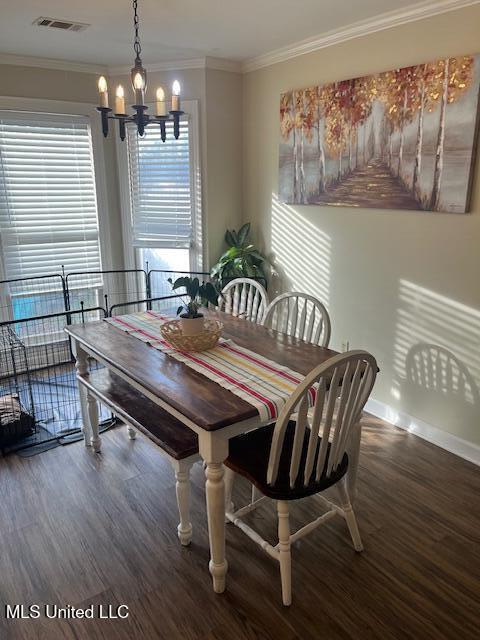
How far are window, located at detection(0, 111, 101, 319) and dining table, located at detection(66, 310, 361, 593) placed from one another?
1.58m

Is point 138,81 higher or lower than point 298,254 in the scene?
higher

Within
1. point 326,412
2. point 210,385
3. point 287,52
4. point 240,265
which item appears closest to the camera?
point 326,412

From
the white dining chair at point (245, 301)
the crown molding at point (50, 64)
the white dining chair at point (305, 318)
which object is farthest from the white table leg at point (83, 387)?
the crown molding at point (50, 64)

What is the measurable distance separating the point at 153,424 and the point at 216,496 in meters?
0.53

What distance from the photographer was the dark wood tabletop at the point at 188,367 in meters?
1.77

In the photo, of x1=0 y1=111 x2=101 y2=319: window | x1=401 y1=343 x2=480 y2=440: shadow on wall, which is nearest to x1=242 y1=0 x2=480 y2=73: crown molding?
x1=0 y1=111 x2=101 y2=319: window

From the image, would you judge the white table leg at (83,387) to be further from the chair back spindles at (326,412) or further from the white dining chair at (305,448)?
the chair back spindles at (326,412)

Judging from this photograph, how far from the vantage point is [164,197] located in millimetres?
4059

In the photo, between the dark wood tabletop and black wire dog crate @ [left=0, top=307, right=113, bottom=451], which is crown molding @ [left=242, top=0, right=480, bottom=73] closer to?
the dark wood tabletop

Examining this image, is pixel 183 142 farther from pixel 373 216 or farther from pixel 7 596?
pixel 7 596

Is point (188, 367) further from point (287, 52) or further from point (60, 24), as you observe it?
point (287, 52)

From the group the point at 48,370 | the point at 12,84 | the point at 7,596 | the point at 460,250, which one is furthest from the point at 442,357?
the point at 12,84

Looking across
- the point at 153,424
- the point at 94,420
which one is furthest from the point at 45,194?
the point at 153,424

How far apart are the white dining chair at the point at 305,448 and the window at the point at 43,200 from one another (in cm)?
279
